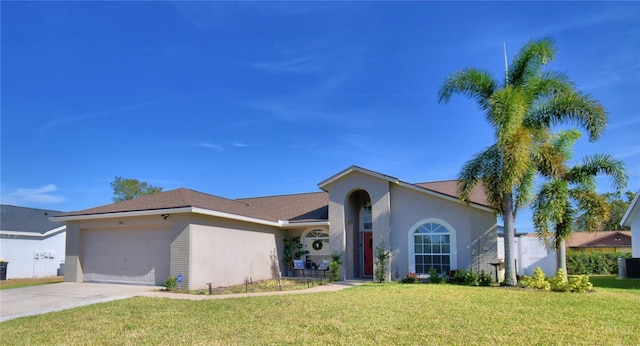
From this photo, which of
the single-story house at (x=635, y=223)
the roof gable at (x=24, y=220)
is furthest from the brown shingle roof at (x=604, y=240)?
the roof gable at (x=24, y=220)

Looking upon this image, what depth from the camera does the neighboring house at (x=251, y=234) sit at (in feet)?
54.4

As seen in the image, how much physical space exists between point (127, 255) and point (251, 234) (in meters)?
5.36

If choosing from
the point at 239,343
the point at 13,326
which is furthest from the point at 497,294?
the point at 13,326

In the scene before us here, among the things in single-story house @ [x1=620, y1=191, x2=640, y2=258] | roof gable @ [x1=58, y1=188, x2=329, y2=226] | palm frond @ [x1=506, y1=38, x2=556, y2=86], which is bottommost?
single-story house @ [x1=620, y1=191, x2=640, y2=258]

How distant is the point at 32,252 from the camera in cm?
2638

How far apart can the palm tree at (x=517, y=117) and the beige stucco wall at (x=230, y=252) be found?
9.69 meters

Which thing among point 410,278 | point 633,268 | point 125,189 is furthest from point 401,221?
point 125,189

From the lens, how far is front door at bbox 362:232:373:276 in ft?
69.2

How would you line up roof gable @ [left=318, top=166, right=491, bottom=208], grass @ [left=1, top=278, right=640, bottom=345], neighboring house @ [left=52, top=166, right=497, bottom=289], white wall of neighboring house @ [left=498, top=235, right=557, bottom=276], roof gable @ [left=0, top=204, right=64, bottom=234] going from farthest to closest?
roof gable @ [left=0, top=204, right=64, bottom=234], white wall of neighboring house @ [left=498, top=235, right=557, bottom=276], roof gable @ [left=318, top=166, right=491, bottom=208], neighboring house @ [left=52, top=166, right=497, bottom=289], grass @ [left=1, top=278, right=640, bottom=345]

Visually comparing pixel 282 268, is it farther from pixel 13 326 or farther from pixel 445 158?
pixel 13 326

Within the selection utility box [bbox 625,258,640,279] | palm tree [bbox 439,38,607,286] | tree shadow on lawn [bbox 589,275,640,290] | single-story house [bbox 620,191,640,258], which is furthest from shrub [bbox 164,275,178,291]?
single-story house [bbox 620,191,640,258]

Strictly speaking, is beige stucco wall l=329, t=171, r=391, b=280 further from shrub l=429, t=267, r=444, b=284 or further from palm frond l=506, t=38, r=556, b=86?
palm frond l=506, t=38, r=556, b=86

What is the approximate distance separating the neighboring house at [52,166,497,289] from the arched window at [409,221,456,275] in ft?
0.14

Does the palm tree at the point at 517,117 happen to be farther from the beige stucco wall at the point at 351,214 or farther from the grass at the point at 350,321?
the grass at the point at 350,321
